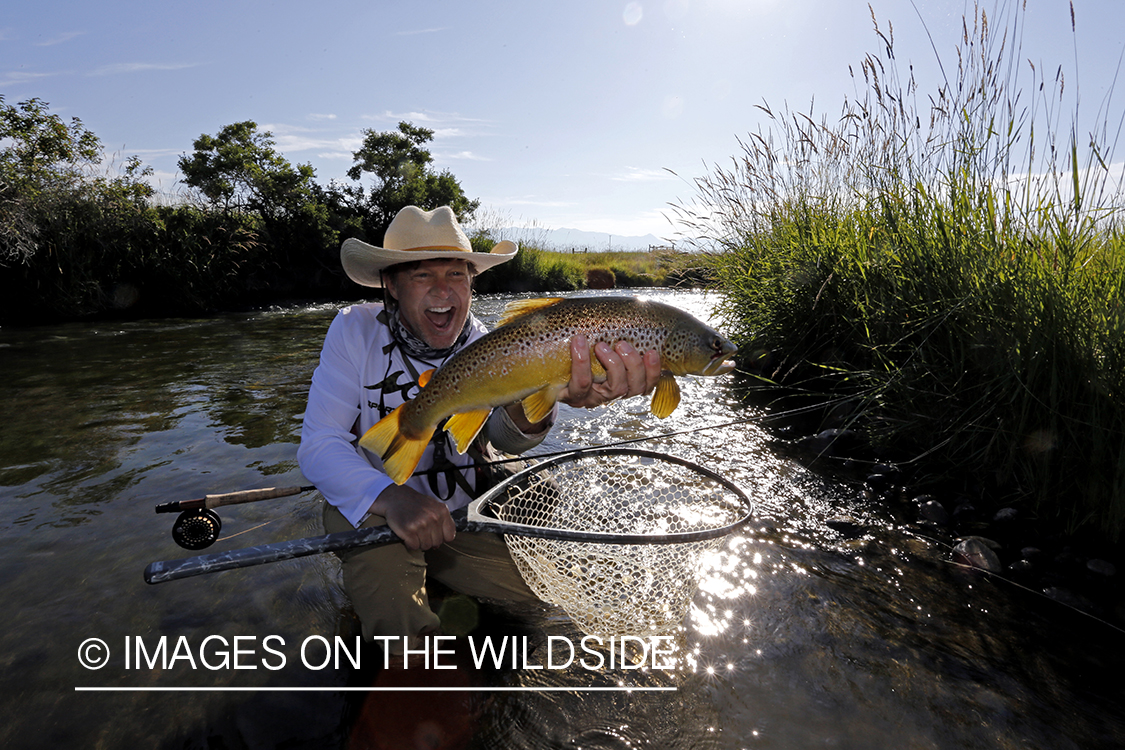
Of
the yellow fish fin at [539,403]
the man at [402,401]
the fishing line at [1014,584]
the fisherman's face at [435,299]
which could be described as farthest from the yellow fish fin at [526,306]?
the fishing line at [1014,584]

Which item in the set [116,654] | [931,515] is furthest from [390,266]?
[931,515]

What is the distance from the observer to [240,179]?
28.5 meters

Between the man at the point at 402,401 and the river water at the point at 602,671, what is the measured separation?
0.42 metres

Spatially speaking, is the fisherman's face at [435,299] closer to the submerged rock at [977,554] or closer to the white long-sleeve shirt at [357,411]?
the white long-sleeve shirt at [357,411]

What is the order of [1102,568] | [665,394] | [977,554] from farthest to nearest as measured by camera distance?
[977,554] < [1102,568] < [665,394]

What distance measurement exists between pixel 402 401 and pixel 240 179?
3082 centimetres

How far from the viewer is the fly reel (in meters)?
2.97

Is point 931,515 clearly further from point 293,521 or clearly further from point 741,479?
point 293,521

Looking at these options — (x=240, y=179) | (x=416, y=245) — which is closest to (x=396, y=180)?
(x=240, y=179)

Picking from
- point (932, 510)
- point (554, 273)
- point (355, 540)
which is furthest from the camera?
point (554, 273)

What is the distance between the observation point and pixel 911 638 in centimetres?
306

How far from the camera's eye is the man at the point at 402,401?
2.62m

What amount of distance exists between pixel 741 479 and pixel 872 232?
251cm

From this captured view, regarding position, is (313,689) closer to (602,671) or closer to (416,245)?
(602,671)
